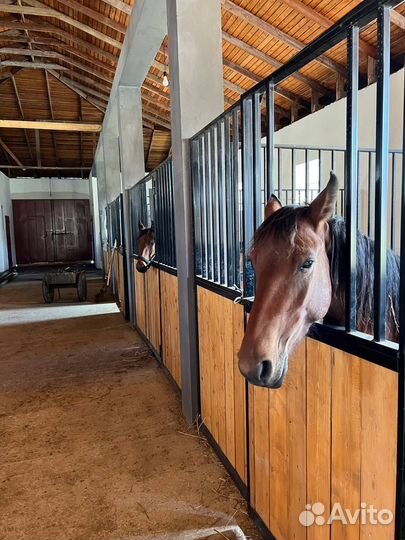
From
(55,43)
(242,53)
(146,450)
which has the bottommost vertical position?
(146,450)

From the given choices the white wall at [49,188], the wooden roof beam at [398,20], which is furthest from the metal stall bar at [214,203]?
the white wall at [49,188]

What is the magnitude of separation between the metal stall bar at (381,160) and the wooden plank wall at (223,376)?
2.71ft

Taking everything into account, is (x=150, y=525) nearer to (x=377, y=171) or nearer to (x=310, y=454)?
(x=310, y=454)

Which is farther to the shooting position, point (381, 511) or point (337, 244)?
point (337, 244)

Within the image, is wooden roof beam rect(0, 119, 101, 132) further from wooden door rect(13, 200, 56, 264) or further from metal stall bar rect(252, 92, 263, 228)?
metal stall bar rect(252, 92, 263, 228)

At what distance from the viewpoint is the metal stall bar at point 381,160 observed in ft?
2.83

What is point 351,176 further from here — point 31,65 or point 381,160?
point 31,65

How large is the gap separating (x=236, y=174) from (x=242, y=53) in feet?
16.0

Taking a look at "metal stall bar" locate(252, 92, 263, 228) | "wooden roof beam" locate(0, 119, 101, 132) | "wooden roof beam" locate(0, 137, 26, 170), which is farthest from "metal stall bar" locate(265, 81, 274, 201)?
"wooden roof beam" locate(0, 137, 26, 170)

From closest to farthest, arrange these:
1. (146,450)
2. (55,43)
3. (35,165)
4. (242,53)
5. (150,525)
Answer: (150,525) < (146,450) < (242,53) < (55,43) < (35,165)

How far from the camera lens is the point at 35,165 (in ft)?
48.0

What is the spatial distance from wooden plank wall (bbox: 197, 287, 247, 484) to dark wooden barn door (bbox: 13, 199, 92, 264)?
14.2m

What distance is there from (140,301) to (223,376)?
109 inches

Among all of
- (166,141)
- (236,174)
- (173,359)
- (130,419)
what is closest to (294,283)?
(236,174)
